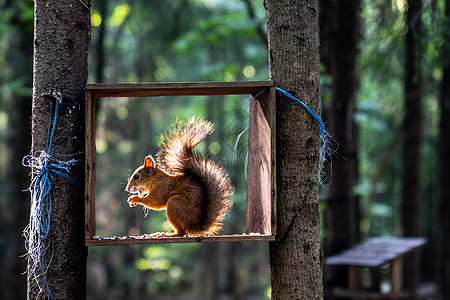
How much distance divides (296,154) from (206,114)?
10.7 m

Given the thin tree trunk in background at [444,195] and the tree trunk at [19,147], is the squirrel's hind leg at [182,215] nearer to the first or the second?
the thin tree trunk in background at [444,195]

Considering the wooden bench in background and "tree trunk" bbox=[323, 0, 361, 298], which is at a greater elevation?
"tree trunk" bbox=[323, 0, 361, 298]

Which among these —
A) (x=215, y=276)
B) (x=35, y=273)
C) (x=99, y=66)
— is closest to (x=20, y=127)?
(x=99, y=66)

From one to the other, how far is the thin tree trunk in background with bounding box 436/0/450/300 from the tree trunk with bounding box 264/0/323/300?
6.36 metres

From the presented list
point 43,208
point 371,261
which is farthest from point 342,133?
point 43,208

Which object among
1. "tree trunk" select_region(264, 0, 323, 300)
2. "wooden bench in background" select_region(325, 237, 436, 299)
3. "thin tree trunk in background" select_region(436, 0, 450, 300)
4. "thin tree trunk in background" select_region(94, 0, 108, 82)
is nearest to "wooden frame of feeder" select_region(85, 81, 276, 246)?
"tree trunk" select_region(264, 0, 323, 300)

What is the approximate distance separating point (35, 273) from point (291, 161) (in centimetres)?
142

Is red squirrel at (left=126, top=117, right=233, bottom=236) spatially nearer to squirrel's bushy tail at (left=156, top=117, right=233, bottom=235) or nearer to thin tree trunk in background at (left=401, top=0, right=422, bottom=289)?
squirrel's bushy tail at (left=156, top=117, right=233, bottom=235)

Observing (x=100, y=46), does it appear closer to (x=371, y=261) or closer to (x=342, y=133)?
(x=342, y=133)

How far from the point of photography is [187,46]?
351 inches

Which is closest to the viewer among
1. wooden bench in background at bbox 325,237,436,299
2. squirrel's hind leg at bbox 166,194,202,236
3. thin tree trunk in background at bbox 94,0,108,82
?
squirrel's hind leg at bbox 166,194,202,236

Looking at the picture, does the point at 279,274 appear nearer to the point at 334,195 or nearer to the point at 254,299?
the point at 334,195

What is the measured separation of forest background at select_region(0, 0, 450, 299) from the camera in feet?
26.0

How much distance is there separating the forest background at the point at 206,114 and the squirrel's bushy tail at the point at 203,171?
2.95m
